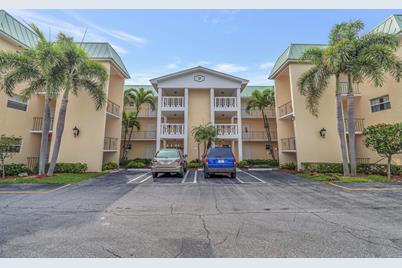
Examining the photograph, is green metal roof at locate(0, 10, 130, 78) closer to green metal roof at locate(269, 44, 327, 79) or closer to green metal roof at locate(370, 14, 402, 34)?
green metal roof at locate(269, 44, 327, 79)

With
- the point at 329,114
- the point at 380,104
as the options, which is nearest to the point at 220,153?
the point at 329,114

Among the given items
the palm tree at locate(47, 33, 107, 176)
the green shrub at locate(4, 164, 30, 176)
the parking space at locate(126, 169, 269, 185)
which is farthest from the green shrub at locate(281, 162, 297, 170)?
the green shrub at locate(4, 164, 30, 176)

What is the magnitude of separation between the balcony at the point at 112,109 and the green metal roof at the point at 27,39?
319 cm

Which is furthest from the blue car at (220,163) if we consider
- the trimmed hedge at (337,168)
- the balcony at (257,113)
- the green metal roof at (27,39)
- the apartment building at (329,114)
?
the balcony at (257,113)

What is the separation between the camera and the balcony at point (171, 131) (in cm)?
1888

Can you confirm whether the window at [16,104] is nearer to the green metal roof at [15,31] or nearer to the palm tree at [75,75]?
the green metal roof at [15,31]

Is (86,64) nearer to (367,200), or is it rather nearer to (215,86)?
(215,86)

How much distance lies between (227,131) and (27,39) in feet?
60.0

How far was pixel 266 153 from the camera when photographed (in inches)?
926

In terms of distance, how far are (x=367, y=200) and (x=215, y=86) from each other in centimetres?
1613

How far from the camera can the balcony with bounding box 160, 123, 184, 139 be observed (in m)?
18.9

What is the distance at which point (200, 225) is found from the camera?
4.17 metres

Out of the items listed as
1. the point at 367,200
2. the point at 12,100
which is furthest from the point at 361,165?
the point at 12,100

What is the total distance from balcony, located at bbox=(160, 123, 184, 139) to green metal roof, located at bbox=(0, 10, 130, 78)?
6329 mm
